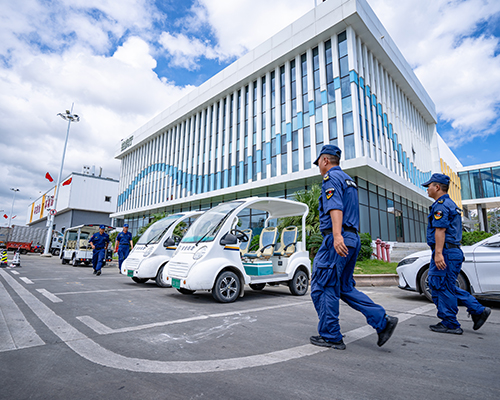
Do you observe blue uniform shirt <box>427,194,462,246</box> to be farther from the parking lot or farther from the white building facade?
the white building facade

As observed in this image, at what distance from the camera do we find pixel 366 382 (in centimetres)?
225

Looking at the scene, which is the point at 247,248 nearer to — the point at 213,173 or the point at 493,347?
the point at 493,347

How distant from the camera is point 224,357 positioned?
9.03 feet

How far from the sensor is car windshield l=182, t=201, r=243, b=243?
6.17 meters

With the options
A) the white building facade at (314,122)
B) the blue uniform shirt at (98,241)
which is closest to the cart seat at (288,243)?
the blue uniform shirt at (98,241)

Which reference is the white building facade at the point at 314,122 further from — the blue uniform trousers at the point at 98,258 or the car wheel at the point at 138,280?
the car wheel at the point at 138,280

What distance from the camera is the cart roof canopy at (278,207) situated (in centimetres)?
705

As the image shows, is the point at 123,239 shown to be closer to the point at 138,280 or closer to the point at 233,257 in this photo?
the point at 138,280

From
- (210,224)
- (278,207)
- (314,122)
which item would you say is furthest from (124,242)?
(314,122)

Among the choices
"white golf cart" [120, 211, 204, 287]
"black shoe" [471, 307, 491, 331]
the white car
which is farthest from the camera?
"white golf cart" [120, 211, 204, 287]

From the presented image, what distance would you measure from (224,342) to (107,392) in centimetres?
141

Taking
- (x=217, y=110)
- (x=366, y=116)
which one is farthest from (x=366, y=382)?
(x=217, y=110)

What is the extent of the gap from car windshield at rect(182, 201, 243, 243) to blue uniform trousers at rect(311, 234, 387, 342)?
321 cm

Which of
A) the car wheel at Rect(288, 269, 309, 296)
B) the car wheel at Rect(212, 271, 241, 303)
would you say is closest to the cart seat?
the car wheel at Rect(288, 269, 309, 296)
